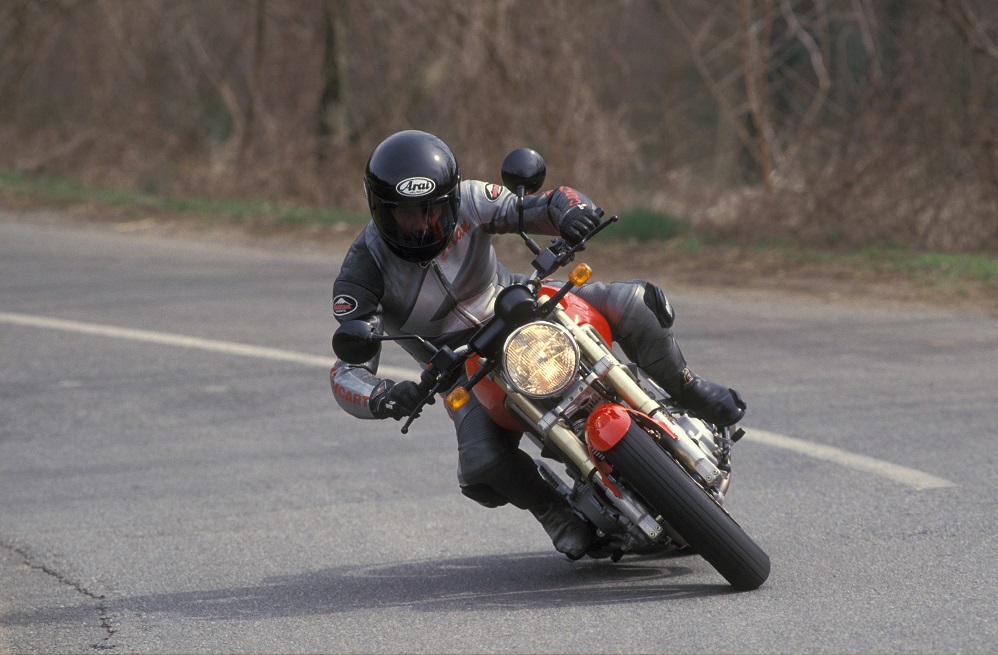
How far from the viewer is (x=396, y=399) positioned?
469cm

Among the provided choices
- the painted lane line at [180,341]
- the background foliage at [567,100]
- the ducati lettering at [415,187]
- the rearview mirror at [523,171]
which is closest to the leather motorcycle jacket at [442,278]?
the rearview mirror at [523,171]

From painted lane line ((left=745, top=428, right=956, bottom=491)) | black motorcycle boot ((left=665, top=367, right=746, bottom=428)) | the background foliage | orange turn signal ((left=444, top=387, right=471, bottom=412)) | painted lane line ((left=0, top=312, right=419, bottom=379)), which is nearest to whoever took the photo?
orange turn signal ((left=444, top=387, right=471, bottom=412))

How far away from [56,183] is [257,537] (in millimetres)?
15875

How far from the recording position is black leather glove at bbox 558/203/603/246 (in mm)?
4898

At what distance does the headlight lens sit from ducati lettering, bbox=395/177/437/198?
0.62 meters

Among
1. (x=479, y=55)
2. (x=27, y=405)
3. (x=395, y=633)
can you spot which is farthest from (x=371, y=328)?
(x=479, y=55)

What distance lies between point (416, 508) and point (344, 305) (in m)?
1.87

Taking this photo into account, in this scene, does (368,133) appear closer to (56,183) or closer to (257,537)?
(56,183)

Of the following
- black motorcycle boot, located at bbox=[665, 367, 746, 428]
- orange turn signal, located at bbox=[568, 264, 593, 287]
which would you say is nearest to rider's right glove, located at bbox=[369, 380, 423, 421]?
orange turn signal, located at bbox=[568, 264, 593, 287]

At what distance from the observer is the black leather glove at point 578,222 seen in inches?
193

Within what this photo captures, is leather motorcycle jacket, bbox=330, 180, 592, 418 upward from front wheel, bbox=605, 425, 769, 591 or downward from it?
upward

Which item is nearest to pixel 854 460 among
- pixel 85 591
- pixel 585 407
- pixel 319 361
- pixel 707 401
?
pixel 707 401

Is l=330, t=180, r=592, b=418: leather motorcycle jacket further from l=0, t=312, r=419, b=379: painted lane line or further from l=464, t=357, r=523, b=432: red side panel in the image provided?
l=0, t=312, r=419, b=379: painted lane line

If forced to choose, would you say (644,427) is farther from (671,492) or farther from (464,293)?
(464,293)
